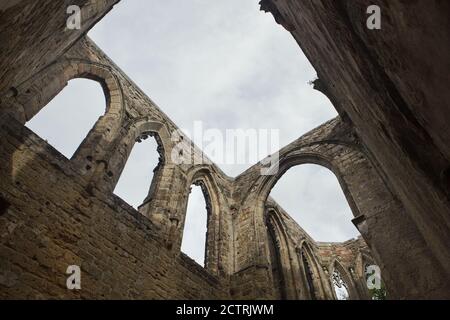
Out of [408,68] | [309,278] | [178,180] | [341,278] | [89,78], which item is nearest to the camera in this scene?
[408,68]

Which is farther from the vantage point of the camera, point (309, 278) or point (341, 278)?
point (341, 278)

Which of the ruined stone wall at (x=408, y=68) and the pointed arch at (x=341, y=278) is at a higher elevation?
the pointed arch at (x=341, y=278)

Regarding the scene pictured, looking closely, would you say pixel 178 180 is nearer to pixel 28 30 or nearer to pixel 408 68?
pixel 28 30

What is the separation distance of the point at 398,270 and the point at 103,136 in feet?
20.1

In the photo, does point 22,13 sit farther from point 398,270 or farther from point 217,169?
point 217,169

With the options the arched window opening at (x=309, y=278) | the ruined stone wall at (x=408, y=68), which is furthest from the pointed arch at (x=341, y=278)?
the ruined stone wall at (x=408, y=68)

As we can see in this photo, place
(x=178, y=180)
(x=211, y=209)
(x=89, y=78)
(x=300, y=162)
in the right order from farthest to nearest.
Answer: (x=300, y=162), (x=211, y=209), (x=178, y=180), (x=89, y=78)

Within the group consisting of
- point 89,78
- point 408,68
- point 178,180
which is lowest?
point 408,68

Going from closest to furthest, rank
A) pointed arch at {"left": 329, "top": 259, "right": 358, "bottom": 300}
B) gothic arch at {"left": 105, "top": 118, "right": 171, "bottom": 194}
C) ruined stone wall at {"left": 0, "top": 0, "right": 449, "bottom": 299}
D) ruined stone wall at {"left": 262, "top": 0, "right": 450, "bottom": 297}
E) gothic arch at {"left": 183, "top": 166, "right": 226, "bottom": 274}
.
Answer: ruined stone wall at {"left": 262, "top": 0, "right": 450, "bottom": 297} → ruined stone wall at {"left": 0, "top": 0, "right": 449, "bottom": 299} → gothic arch at {"left": 105, "top": 118, "right": 171, "bottom": 194} → gothic arch at {"left": 183, "top": 166, "right": 226, "bottom": 274} → pointed arch at {"left": 329, "top": 259, "right": 358, "bottom": 300}

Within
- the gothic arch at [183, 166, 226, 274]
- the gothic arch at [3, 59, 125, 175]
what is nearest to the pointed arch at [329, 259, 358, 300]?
the gothic arch at [183, 166, 226, 274]

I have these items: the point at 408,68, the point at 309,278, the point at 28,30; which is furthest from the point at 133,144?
the point at 309,278

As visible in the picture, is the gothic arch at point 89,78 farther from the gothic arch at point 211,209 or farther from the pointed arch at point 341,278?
the pointed arch at point 341,278

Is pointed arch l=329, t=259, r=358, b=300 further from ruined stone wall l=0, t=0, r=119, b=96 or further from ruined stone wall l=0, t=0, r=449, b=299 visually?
ruined stone wall l=0, t=0, r=119, b=96
